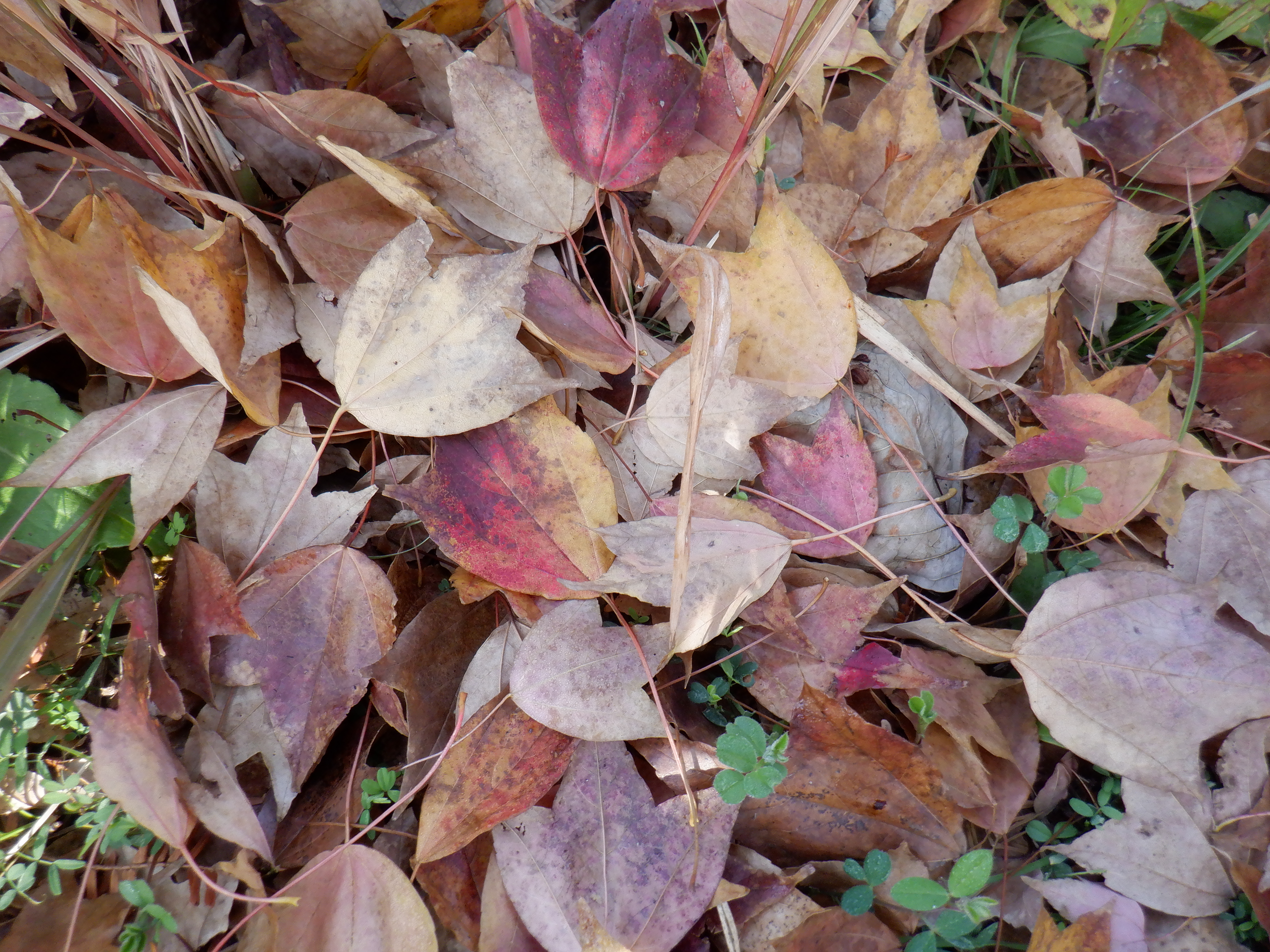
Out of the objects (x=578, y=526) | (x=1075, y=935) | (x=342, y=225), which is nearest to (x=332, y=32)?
(x=342, y=225)

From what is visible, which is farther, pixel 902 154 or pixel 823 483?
pixel 902 154

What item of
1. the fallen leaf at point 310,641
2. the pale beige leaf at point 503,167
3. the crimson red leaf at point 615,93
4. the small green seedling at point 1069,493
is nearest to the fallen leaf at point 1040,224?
the small green seedling at point 1069,493

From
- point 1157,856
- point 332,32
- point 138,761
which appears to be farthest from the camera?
point 332,32

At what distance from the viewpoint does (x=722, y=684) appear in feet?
2.67

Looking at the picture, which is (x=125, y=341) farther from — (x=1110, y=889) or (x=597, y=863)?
(x=1110, y=889)

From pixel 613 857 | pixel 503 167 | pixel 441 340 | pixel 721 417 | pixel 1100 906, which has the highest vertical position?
pixel 503 167

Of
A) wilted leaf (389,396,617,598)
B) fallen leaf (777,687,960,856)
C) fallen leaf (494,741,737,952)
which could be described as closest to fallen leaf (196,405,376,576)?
wilted leaf (389,396,617,598)

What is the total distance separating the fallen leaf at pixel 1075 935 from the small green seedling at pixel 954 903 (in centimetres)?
5

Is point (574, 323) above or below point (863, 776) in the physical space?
above

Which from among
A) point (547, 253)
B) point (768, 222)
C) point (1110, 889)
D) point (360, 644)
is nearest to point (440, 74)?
point (547, 253)

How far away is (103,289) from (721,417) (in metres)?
0.69

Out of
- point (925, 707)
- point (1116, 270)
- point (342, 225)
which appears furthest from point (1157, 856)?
point (342, 225)

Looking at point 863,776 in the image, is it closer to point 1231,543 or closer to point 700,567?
point 700,567

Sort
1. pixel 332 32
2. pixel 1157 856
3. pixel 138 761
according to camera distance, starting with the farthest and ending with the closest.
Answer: pixel 332 32 → pixel 1157 856 → pixel 138 761
